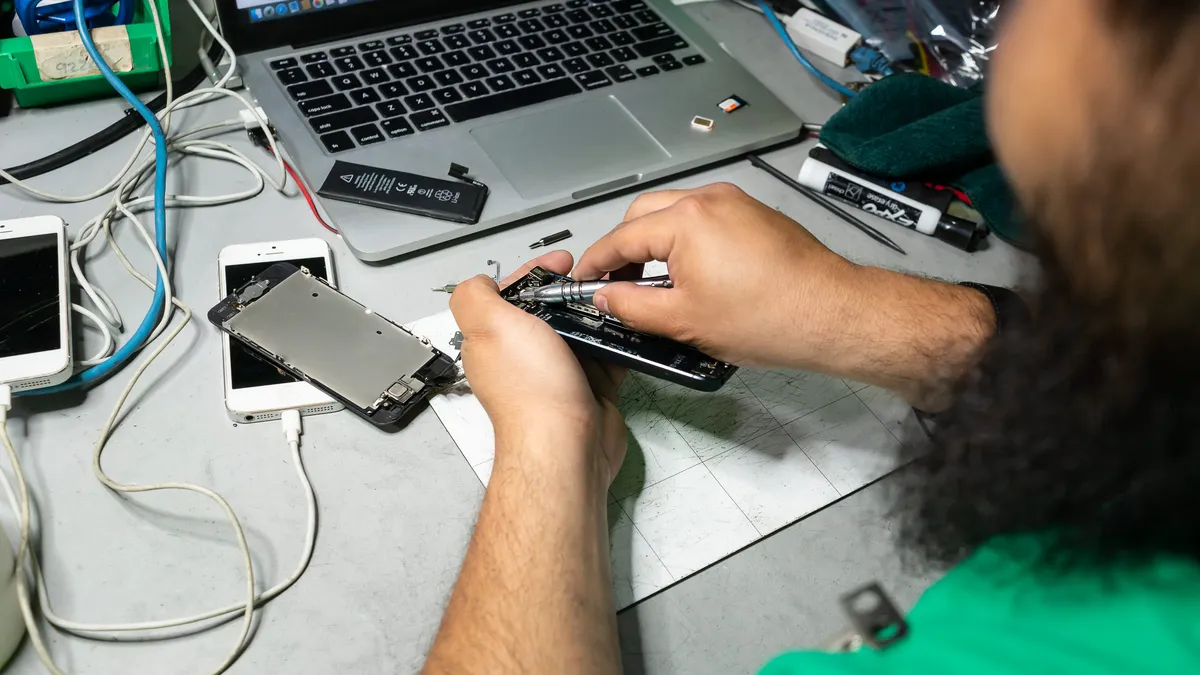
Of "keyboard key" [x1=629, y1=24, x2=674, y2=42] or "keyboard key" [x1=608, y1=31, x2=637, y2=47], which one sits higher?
"keyboard key" [x1=629, y1=24, x2=674, y2=42]

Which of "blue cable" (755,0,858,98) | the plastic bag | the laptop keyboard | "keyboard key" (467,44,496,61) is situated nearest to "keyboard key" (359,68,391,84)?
the laptop keyboard

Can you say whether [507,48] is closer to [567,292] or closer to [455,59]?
[455,59]

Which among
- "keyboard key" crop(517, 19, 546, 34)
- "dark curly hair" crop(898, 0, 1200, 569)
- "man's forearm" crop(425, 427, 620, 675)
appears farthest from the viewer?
"keyboard key" crop(517, 19, 546, 34)

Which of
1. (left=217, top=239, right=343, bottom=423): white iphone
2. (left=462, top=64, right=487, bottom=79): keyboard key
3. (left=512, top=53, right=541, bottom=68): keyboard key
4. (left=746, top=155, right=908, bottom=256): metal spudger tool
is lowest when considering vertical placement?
(left=217, top=239, right=343, bottom=423): white iphone

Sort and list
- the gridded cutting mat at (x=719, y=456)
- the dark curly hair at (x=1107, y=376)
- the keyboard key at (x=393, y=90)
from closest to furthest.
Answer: the dark curly hair at (x=1107, y=376) → the gridded cutting mat at (x=719, y=456) → the keyboard key at (x=393, y=90)

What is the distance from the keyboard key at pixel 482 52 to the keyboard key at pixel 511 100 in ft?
0.21

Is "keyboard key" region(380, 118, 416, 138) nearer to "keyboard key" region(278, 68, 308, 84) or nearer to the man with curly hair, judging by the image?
"keyboard key" region(278, 68, 308, 84)

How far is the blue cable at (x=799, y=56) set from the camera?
1078 mm

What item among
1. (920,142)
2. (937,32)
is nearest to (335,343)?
(920,142)

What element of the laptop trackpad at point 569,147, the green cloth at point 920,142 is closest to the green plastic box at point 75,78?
the laptop trackpad at point 569,147

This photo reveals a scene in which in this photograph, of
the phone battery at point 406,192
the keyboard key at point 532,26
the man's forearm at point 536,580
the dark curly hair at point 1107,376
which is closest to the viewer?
the dark curly hair at point 1107,376

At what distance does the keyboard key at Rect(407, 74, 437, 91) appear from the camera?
3.09 ft

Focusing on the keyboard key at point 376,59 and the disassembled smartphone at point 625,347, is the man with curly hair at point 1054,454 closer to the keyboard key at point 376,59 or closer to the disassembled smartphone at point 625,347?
the disassembled smartphone at point 625,347

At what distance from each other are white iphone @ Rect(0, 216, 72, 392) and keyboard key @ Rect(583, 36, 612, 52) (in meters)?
0.61
